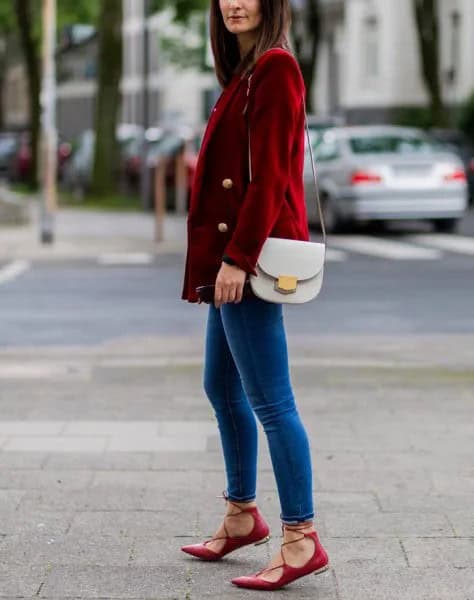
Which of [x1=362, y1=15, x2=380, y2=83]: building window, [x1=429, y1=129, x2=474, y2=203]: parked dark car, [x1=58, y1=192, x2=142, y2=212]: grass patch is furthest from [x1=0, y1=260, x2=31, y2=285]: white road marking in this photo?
[x1=362, y1=15, x2=380, y2=83]: building window

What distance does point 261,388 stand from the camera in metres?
4.50

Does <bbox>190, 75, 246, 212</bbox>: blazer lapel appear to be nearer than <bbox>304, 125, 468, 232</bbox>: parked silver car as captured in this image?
Yes

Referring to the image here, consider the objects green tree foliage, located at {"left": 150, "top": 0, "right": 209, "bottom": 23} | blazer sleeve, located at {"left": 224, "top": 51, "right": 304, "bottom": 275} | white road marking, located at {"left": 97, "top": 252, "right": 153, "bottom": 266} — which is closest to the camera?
blazer sleeve, located at {"left": 224, "top": 51, "right": 304, "bottom": 275}

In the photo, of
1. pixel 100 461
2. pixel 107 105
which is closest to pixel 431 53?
pixel 107 105

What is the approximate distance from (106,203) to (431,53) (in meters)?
9.50

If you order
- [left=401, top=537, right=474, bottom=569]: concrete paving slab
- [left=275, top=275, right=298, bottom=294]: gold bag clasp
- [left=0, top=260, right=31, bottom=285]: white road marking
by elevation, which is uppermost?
[left=275, top=275, right=298, bottom=294]: gold bag clasp

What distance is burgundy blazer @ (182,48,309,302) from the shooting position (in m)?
4.29

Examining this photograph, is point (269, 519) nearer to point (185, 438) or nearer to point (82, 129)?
point (185, 438)

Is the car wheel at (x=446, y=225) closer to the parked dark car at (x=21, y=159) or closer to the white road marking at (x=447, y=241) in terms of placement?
the white road marking at (x=447, y=241)

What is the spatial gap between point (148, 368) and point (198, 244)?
4.30 m

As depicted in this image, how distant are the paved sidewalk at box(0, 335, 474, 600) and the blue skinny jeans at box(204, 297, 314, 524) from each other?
0.88ft

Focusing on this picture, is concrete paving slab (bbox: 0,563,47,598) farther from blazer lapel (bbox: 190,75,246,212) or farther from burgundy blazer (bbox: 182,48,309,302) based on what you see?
blazer lapel (bbox: 190,75,246,212)

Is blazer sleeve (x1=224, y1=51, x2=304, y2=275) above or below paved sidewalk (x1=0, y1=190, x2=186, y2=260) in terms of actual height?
above

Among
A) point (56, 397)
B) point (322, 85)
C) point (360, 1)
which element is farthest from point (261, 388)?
point (322, 85)
